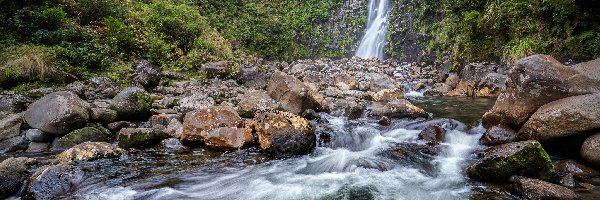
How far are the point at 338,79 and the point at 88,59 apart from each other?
10.8m

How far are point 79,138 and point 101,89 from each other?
4723 mm

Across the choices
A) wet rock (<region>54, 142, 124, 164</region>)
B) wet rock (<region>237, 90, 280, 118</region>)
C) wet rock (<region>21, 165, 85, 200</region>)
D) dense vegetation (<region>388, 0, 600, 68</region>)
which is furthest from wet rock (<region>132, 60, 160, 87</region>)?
dense vegetation (<region>388, 0, 600, 68</region>)

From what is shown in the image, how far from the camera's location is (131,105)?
8430 mm

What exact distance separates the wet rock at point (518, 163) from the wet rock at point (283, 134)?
323 centimetres

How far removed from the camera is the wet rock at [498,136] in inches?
272

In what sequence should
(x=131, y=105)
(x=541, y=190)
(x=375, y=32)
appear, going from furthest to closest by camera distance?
1. (x=375, y=32)
2. (x=131, y=105)
3. (x=541, y=190)

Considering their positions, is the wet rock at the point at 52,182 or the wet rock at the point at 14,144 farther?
the wet rock at the point at 14,144

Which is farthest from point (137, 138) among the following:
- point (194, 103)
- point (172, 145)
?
point (194, 103)

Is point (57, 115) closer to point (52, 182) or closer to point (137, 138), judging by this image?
point (137, 138)

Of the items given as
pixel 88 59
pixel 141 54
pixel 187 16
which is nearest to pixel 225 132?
pixel 88 59

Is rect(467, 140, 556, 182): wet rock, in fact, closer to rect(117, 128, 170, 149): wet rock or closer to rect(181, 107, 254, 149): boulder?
rect(181, 107, 254, 149): boulder

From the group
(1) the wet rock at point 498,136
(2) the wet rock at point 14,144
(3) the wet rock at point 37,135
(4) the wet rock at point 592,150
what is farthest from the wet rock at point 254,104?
(4) the wet rock at point 592,150

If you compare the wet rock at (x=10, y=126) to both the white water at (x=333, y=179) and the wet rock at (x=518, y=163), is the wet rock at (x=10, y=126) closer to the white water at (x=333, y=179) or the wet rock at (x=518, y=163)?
the white water at (x=333, y=179)

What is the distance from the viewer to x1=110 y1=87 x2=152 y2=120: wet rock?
8344mm
